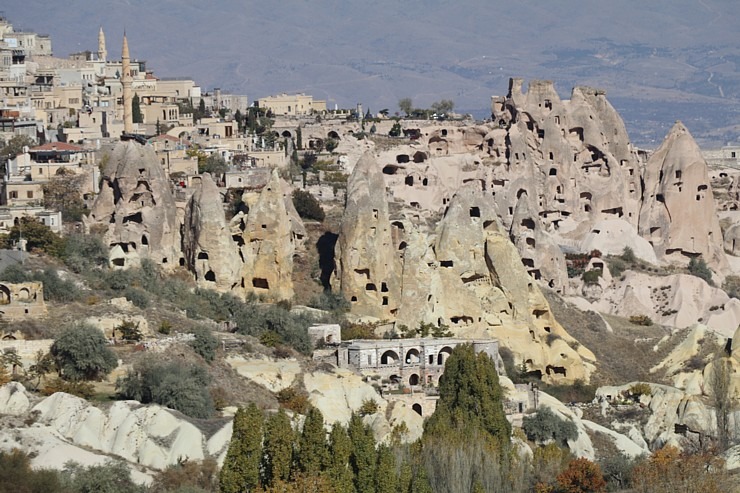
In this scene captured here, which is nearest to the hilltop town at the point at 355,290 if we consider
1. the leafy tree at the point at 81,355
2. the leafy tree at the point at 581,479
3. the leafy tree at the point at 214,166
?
the leafy tree at the point at 81,355

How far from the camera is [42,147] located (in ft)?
243

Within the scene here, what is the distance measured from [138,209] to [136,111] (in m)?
23.2

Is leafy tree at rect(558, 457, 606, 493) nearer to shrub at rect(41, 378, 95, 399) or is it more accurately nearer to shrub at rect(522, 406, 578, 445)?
shrub at rect(522, 406, 578, 445)

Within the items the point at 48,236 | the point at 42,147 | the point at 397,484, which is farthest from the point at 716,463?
the point at 42,147

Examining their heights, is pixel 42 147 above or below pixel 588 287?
above

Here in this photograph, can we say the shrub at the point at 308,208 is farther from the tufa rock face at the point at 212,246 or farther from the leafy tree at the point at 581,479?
the leafy tree at the point at 581,479

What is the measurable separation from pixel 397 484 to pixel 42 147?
3316 centimetres

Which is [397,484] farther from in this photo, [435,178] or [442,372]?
[435,178]

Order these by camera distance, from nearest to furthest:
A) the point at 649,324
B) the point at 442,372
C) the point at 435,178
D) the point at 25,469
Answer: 1. the point at 25,469
2. the point at 442,372
3. the point at 649,324
4. the point at 435,178

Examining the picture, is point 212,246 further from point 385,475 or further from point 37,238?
point 385,475

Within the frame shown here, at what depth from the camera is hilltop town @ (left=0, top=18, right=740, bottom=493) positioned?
48500 millimetres

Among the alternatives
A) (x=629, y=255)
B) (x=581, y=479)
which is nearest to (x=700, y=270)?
Answer: (x=629, y=255)

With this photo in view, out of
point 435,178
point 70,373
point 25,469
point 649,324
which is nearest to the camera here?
point 25,469

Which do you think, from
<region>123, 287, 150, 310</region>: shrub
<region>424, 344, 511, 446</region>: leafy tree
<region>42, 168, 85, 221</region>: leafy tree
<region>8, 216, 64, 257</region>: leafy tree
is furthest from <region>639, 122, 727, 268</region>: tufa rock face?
<region>424, 344, 511, 446</region>: leafy tree
